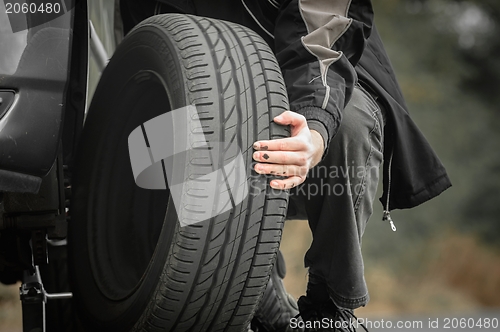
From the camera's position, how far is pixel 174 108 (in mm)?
1315

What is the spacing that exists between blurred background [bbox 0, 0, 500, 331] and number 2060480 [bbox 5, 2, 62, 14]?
654cm

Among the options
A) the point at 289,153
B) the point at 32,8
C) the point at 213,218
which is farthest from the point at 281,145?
the point at 32,8

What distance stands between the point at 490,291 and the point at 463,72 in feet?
10.6

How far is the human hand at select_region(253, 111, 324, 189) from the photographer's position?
1249 millimetres

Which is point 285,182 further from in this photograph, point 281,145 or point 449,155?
point 449,155

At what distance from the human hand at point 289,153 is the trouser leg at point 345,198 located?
0.87 ft

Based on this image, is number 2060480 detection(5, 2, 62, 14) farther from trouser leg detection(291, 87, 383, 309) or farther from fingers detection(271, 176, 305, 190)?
trouser leg detection(291, 87, 383, 309)

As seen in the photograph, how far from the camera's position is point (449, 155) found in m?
8.73

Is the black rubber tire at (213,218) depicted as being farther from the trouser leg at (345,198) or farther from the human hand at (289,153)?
the trouser leg at (345,198)

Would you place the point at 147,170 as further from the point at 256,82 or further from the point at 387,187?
the point at 387,187

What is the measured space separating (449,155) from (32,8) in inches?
321

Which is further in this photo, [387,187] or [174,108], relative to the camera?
[387,187]

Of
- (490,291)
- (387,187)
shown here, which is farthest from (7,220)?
(490,291)

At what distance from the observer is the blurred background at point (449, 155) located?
25.6 feet
